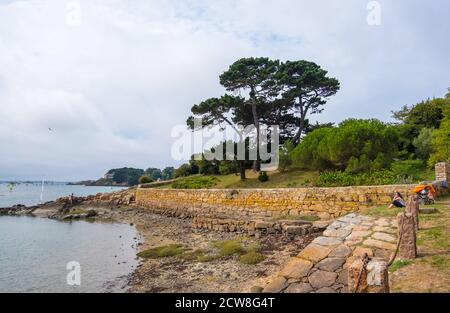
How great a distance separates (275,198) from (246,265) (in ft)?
24.5

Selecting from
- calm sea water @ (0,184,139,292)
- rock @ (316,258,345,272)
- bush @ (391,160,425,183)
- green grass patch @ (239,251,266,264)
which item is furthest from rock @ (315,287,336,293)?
bush @ (391,160,425,183)

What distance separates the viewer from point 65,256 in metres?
13.5

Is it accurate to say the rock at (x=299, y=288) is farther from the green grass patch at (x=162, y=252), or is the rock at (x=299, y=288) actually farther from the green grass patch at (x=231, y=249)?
the green grass patch at (x=162, y=252)

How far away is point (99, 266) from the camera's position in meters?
11.3

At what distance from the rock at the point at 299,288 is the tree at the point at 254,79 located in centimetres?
2240

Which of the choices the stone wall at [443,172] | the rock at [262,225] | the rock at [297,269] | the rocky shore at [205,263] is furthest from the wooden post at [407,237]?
the stone wall at [443,172]

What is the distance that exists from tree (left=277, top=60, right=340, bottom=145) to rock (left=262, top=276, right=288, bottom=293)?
24306 mm

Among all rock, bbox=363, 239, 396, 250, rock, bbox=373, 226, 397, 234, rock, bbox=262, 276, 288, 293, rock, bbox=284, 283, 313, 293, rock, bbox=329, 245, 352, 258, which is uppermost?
rock, bbox=373, 226, 397, 234

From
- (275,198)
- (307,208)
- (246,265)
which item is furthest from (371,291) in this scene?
(275,198)

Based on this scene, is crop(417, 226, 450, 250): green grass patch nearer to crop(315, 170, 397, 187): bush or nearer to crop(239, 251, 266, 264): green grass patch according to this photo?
crop(239, 251, 266, 264): green grass patch

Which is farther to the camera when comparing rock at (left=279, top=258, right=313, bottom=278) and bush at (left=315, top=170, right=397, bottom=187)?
bush at (left=315, top=170, right=397, bottom=187)

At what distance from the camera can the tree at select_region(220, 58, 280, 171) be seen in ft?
Answer: 92.4

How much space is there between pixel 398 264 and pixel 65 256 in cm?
1327

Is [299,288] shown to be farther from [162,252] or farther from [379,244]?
[162,252]
